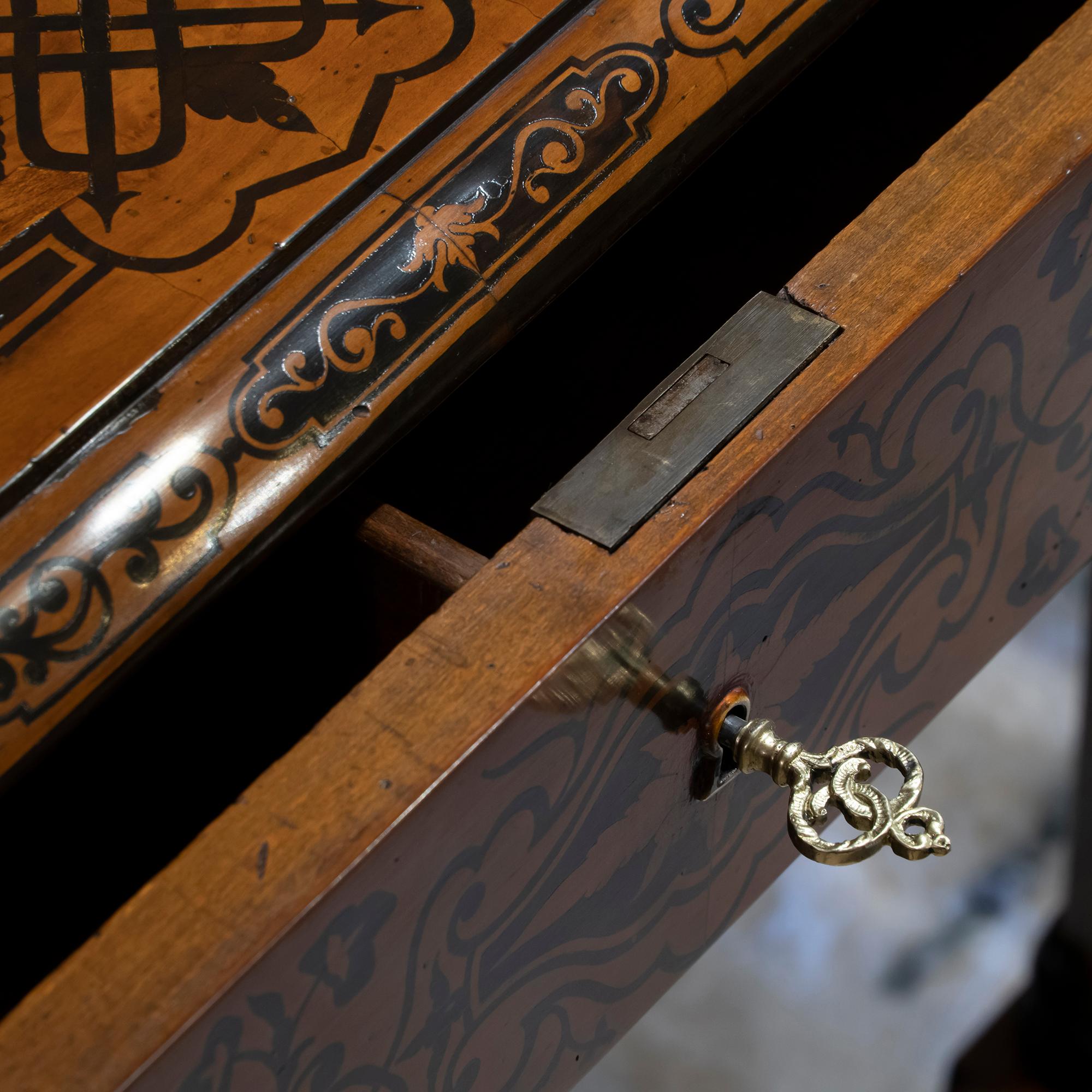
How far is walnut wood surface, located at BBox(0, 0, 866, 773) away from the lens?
0.68 m

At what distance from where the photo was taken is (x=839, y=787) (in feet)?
2.28

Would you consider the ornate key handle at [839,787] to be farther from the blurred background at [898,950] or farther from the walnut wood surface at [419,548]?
the blurred background at [898,950]

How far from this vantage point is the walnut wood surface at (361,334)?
68cm

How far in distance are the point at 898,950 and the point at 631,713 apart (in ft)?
8.20

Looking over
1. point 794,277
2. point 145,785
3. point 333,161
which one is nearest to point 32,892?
point 145,785

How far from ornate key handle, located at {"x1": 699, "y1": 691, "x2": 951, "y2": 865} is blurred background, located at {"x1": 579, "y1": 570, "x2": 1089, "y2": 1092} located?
7.14ft

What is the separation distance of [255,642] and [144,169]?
28 cm

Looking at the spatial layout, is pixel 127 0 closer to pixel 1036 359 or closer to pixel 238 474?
pixel 238 474

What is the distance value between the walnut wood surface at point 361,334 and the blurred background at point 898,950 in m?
2.19

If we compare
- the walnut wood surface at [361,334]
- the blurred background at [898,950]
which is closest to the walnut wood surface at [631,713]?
the walnut wood surface at [361,334]

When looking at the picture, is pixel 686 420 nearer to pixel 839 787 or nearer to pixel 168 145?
pixel 839 787

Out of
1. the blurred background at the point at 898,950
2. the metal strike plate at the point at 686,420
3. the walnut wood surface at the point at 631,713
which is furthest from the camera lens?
the blurred background at the point at 898,950

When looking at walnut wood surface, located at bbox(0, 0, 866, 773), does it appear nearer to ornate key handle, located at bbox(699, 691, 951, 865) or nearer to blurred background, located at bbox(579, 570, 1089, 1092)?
ornate key handle, located at bbox(699, 691, 951, 865)

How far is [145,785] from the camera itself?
35.6 inches
